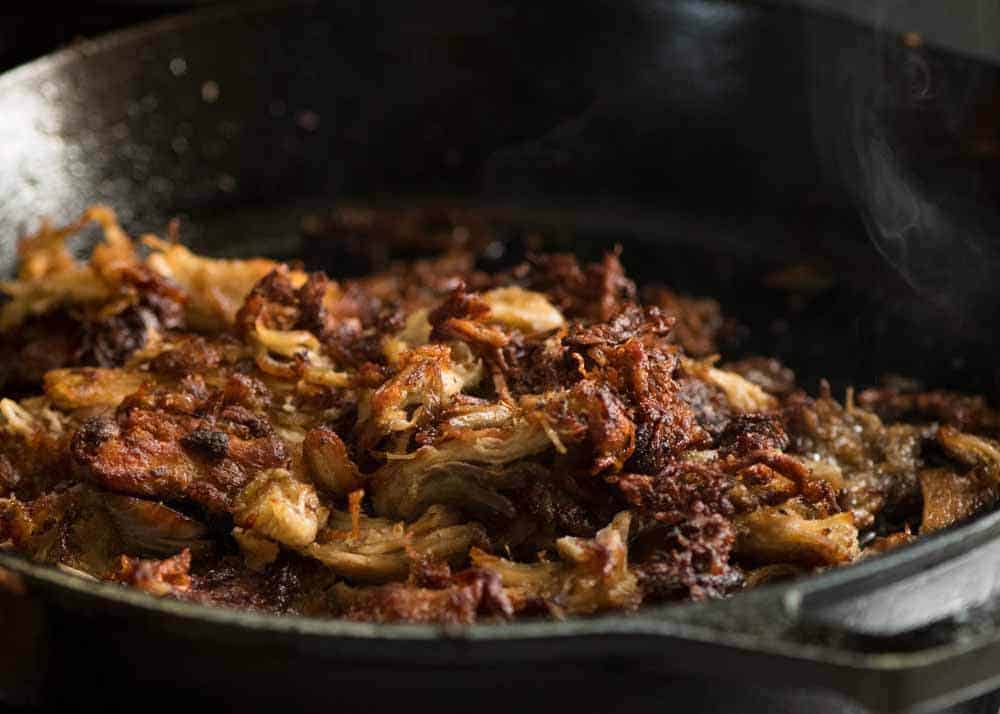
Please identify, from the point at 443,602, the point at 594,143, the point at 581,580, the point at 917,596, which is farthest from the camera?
the point at 594,143

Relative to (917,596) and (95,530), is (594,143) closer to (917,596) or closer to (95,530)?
(95,530)

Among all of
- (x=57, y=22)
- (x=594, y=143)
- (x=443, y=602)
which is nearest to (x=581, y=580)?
(x=443, y=602)

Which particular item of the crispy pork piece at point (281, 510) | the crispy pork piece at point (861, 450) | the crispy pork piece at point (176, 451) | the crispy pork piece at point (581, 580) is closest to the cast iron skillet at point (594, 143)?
the crispy pork piece at point (861, 450)

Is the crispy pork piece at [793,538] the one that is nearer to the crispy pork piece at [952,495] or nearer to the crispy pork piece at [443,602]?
the crispy pork piece at [952,495]

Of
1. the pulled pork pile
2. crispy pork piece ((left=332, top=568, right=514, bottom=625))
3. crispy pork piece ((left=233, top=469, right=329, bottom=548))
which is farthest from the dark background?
crispy pork piece ((left=332, top=568, right=514, bottom=625))

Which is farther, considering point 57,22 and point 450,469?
point 57,22

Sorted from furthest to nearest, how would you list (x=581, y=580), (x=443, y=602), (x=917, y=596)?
(x=581, y=580)
(x=443, y=602)
(x=917, y=596)

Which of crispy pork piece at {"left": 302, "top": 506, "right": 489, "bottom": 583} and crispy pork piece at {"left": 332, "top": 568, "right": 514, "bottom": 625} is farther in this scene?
crispy pork piece at {"left": 302, "top": 506, "right": 489, "bottom": 583}

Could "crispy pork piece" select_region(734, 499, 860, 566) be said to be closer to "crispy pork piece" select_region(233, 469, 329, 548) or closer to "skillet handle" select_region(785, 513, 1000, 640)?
"skillet handle" select_region(785, 513, 1000, 640)

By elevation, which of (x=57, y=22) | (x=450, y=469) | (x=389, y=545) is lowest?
(x=389, y=545)

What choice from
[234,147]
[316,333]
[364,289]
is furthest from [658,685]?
[234,147]
